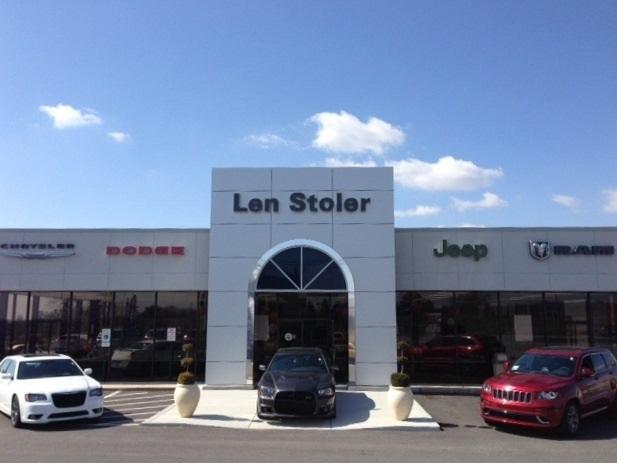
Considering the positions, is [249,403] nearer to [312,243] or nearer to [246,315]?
[246,315]

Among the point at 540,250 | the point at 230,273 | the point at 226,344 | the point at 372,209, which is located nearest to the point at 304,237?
the point at 372,209

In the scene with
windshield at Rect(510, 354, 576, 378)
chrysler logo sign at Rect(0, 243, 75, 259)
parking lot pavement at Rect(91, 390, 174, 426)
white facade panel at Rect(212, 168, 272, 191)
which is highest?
white facade panel at Rect(212, 168, 272, 191)

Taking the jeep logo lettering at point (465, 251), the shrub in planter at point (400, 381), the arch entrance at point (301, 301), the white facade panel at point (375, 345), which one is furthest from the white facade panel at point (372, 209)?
the shrub in planter at point (400, 381)

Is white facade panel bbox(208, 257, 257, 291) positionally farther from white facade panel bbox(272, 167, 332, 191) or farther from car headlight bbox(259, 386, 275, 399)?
car headlight bbox(259, 386, 275, 399)

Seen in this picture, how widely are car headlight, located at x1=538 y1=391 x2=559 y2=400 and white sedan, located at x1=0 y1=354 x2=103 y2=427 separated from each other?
9.71 meters

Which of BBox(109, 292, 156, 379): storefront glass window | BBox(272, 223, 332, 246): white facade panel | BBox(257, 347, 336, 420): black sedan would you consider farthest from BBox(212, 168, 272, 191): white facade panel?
BBox(257, 347, 336, 420): black sedan

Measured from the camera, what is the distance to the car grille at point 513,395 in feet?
39.1

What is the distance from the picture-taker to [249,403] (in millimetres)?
15688

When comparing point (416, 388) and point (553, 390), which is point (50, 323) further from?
point (553, 390)

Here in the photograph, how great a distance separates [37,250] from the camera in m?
20.1

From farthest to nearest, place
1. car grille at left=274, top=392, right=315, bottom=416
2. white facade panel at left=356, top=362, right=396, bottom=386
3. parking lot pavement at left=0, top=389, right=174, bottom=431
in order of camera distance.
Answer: white facade panel at left=356, top=362, right=396, bottom=386
car grille at left=274, top=392, right=315, bottom=416
parking lot pavement at left=0, top=389, right=174, bottom=431

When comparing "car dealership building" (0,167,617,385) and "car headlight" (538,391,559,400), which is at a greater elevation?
"car dealership building" (0,167,617,385)

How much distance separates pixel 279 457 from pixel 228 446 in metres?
1.36

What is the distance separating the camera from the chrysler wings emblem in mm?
19609
